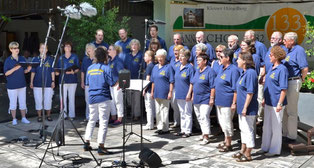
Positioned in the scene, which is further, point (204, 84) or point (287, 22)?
point (287, 22)

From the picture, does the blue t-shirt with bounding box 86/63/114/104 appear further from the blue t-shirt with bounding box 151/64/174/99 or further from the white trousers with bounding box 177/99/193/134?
the white trousers with bounding box 177/99/193/134

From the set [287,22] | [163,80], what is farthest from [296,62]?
[287,22]

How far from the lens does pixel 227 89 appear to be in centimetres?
686

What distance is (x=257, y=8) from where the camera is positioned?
12.8 metres

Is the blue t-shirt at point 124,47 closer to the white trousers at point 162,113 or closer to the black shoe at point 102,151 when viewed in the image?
the white trousers at point 162,113

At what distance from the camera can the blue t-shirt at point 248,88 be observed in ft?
20.9

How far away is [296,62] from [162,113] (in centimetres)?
286

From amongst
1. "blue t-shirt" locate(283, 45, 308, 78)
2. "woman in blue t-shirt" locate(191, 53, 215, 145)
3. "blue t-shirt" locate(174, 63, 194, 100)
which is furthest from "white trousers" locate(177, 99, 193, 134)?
"blue t-shirt" locate(283, 45, 308, 78)

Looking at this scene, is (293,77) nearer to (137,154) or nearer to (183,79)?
(183,79)

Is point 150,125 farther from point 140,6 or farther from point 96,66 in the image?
point 140,6

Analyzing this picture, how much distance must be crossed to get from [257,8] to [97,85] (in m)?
7.71

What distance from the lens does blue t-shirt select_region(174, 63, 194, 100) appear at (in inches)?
311

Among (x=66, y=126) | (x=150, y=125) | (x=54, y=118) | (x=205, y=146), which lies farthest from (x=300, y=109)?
(x=54, y=118)

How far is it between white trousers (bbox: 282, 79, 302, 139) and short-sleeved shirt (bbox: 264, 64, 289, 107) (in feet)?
1.35
